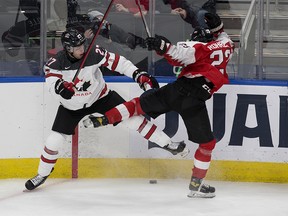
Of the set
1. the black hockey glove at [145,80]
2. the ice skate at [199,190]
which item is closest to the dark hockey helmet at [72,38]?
the black hockey glove at [145,80]

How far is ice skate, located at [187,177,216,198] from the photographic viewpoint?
21.3 ft

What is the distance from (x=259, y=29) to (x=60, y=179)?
1.83 meters

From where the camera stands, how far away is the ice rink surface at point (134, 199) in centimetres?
603

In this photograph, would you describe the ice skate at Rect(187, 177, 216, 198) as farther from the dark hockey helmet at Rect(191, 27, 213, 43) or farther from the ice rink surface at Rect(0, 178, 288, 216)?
the dark hockey helmet at Rect(191, 27, 213, 43)

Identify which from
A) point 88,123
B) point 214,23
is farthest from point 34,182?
point 214,23

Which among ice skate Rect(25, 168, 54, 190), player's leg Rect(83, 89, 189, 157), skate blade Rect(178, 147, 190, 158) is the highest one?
player's leg Rect(83, 89, 189, 157)

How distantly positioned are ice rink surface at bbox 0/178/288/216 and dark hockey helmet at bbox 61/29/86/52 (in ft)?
3.34

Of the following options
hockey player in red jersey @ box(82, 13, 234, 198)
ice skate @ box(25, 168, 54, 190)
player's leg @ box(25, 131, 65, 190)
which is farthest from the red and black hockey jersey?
ice skate @ box(25, 168, 54, 190)

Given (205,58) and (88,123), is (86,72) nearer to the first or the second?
(88,123)

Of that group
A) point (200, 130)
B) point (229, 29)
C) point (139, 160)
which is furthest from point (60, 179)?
point (229, 29)

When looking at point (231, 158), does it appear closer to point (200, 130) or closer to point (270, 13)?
point (200, 130)

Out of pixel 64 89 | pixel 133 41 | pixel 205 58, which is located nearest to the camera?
pixel 64 89

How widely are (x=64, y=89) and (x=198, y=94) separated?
90cm

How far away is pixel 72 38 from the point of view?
21.2 feet
